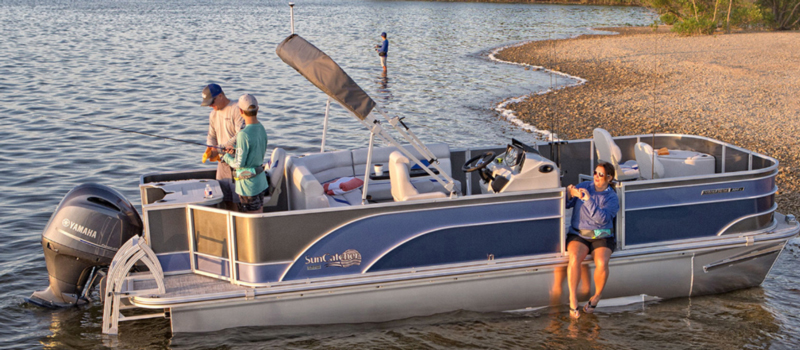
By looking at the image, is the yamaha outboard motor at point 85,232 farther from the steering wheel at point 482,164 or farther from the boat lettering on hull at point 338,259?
the steering wheel at point 482,164

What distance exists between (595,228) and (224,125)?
3.50 meters

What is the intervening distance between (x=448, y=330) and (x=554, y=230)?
128 cm

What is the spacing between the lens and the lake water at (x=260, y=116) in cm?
604

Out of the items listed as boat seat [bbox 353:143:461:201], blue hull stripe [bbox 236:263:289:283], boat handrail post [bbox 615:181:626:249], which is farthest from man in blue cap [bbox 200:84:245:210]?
boat handrail post [bbox 615:181:626:249]

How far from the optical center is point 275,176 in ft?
21.7

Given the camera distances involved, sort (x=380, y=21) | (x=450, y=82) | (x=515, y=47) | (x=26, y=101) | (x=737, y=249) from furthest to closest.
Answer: (x=380, y=21) → (x=515, y=47) → (x=450, y=82) → (x=26, y=101) → (x=737, y=249)

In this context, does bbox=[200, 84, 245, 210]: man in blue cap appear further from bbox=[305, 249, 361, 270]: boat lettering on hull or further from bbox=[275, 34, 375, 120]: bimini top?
bbox=[305, 249, 361, 270]: boat lettering on hull

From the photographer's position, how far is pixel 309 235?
5535mm

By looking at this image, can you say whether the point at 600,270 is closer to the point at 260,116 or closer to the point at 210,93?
the point at 210,93

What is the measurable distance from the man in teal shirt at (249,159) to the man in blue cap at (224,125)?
332 mm

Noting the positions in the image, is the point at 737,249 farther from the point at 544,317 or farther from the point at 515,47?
the point at 515,47

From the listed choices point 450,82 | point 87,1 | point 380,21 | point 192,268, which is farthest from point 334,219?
point 87,1

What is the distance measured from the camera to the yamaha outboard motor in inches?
227

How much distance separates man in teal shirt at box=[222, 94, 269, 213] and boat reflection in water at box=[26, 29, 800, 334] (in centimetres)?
30
